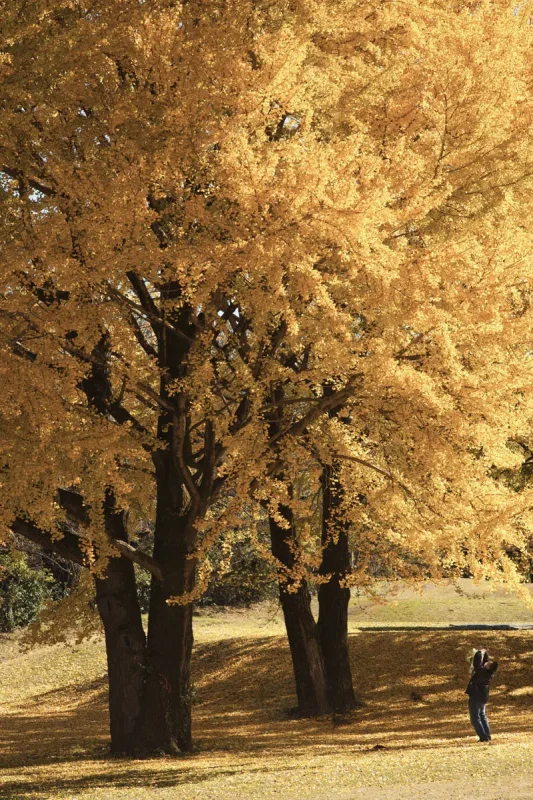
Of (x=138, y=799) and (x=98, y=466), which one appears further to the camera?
(x=98, y=466)

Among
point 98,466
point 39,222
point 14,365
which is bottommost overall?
point 98,466

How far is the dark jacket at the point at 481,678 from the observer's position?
1184cm

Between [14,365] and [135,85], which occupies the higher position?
[135,85]

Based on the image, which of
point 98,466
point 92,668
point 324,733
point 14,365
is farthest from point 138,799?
point 92,668

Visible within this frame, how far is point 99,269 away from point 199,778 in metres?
5.54

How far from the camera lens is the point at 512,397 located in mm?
8742

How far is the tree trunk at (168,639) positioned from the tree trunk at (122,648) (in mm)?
235

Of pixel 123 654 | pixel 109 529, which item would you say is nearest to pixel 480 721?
pixel 123 654

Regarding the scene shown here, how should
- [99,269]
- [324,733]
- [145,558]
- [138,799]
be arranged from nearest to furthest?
1. [99,269]
2. [138,799]
3. [145,558]
4. [324,733]

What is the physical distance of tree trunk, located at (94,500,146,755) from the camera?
11930mm

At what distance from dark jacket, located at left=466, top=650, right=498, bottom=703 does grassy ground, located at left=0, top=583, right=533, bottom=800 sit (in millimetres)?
627

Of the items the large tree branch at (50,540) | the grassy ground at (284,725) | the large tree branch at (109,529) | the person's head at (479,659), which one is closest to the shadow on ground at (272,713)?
the grassy ground at (284,725)

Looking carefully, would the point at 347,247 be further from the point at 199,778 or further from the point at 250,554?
the point at 250,554

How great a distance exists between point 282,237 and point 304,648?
10060 millimetres
